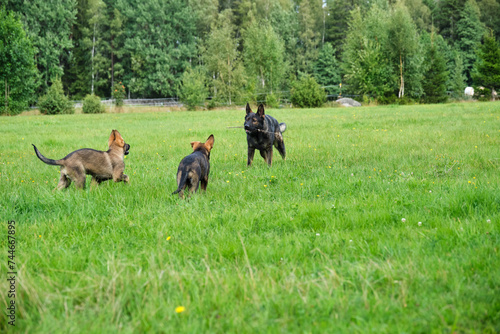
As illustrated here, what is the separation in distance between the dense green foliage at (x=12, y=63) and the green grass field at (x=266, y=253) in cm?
3606

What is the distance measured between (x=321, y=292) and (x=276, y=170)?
5.04 m

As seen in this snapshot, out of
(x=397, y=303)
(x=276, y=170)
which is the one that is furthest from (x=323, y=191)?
(x=397, y=303)

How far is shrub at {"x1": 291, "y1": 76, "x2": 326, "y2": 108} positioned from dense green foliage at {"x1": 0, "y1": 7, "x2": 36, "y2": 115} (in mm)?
27236

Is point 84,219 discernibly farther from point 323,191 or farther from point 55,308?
point 323,191

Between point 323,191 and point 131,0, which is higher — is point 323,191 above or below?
below

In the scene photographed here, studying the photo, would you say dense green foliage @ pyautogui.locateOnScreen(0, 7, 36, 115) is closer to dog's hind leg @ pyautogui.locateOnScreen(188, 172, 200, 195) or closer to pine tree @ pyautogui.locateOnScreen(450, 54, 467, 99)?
dog's hind leg @ pyautogui.locateOnScreen(188, 172, 200, 195)

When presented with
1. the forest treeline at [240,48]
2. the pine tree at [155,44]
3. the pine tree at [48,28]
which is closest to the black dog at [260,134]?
the forest treeline at [240,48]

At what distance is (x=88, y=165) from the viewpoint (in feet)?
20.1

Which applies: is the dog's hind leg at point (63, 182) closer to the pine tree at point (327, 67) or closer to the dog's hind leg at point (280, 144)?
the dog's hind leg at point (280, 144)

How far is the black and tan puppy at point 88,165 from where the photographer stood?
5.98 meters

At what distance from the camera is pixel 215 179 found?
23.6 feet

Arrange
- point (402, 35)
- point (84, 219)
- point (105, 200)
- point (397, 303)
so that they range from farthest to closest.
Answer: point (402, 35)
point (105, 200)
point (84, 219)
point (397, 303)

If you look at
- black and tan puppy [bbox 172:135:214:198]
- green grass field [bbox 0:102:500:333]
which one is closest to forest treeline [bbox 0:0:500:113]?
black and tan puppy [bbox 172:135:214:198]

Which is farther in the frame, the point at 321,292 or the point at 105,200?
the point at 105,200
